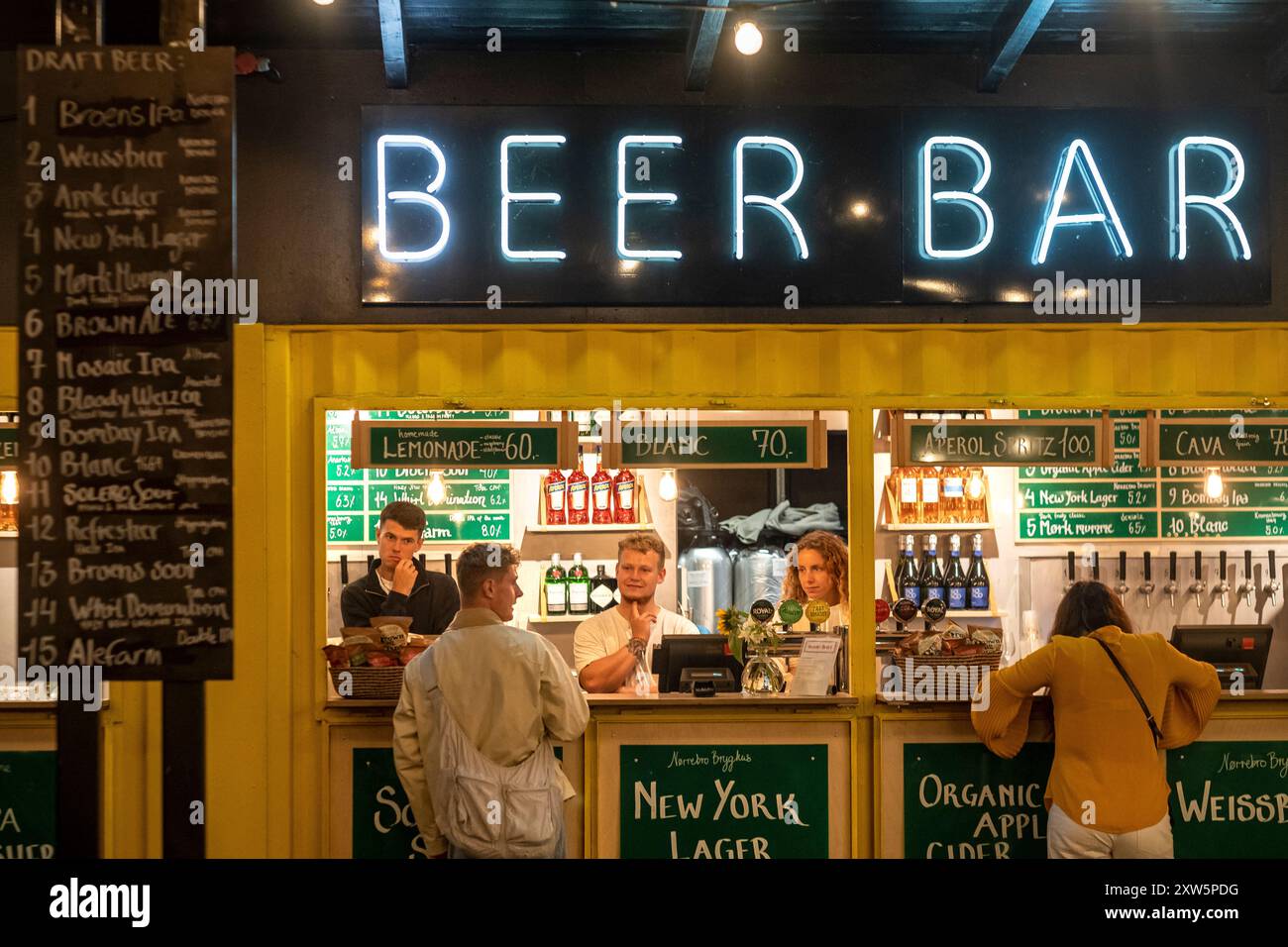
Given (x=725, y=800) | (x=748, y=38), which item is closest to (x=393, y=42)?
(x=748, y=38)

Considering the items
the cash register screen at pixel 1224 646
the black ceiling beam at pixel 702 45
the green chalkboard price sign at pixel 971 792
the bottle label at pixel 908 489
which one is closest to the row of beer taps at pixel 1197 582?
the bottle label at pixel 908 489

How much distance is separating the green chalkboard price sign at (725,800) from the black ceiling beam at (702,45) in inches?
132

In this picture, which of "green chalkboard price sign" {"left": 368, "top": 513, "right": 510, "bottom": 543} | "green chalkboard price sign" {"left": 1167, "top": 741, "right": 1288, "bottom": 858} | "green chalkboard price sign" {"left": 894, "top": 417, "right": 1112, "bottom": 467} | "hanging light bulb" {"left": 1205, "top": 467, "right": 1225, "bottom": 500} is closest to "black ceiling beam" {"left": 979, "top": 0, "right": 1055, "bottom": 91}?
"green chalkboard price sign" {"left": 894, "top": 417, "right": 1112, "bottom": 467}

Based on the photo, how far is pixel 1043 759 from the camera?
5645 mm

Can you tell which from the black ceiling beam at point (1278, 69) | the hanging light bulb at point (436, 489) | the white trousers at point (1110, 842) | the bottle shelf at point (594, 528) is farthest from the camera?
the bottle shelf at point (594, 528)

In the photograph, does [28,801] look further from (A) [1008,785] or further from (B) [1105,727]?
(B) [1105,727]

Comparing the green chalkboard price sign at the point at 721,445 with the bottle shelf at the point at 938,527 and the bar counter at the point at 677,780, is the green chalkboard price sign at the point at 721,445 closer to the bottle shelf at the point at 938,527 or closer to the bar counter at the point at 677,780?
the bar counter at the point at 677,780

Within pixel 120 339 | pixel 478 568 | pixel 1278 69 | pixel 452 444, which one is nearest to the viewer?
pixel 120 339

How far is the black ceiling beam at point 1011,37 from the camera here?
17.8 ft

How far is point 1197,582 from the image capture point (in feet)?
25.5

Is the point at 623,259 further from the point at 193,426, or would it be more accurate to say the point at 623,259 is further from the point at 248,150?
the point at 193,426

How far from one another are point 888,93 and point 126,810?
5246 mm

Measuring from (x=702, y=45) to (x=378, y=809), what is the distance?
4.03m
